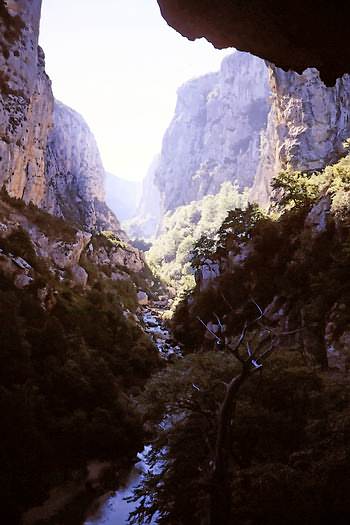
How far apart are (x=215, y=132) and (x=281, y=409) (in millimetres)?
139638

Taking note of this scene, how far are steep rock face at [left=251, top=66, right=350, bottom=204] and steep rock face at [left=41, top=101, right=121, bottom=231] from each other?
3380 centimetres

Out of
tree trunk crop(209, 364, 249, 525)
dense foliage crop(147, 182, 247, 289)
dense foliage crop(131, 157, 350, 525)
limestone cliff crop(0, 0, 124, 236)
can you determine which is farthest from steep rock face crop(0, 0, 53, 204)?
dense foliage crop(147, 182, 247, 289)

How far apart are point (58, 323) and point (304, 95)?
156ft

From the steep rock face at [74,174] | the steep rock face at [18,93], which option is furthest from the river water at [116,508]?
the steep rock face at [74,174]

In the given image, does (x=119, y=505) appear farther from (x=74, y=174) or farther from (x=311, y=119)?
(x=74, y=174)

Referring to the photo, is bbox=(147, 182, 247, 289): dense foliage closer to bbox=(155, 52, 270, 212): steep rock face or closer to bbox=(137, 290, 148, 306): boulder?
bbox=(155, 52, 270, 212): steep rock face

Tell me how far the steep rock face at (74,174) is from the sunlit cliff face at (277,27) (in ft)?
156

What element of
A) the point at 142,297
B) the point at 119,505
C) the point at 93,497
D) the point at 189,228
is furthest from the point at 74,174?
the point at 119,505

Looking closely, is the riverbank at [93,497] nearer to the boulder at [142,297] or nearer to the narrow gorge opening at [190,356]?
the narrow gorge opening at [190,356]

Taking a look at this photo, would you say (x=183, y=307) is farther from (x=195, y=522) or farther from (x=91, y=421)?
(x=195, y=522)

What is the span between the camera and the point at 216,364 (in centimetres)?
1370

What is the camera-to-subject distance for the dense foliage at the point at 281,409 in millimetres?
8992

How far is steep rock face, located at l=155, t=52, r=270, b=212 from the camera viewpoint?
420 ft

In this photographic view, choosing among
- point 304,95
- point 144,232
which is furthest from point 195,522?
point 144,232
